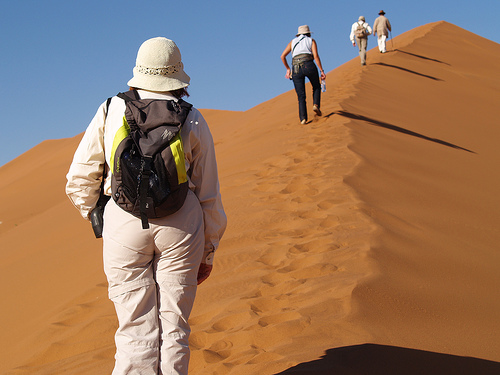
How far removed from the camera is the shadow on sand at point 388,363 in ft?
9.18

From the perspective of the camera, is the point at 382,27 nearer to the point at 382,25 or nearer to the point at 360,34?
the point at 382,25

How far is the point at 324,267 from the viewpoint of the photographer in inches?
163

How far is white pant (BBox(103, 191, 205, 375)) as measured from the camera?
2.17m

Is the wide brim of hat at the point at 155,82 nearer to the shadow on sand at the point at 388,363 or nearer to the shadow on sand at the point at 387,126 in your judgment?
the shadow on sand at the point at 388,363

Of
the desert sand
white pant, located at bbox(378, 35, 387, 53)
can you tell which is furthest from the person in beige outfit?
the desert sand

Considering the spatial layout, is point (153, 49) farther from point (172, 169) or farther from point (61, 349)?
point (61, 349)

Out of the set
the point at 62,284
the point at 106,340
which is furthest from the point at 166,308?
the point at 62,284

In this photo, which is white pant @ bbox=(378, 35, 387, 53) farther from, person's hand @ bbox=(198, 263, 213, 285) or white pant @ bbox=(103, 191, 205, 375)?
white pant @ bbox=(103, 191, 205, 375)

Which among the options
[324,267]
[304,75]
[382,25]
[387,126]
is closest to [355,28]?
[382,25]

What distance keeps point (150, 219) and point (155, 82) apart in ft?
2.02

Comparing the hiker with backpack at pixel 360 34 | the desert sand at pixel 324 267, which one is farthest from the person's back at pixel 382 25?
the desert sand at pixel 324 267

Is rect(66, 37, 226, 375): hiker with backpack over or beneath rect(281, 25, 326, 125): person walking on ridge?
over

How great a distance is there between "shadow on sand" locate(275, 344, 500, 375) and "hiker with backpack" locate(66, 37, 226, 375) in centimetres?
88

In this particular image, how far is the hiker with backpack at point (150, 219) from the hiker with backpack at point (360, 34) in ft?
48.2
